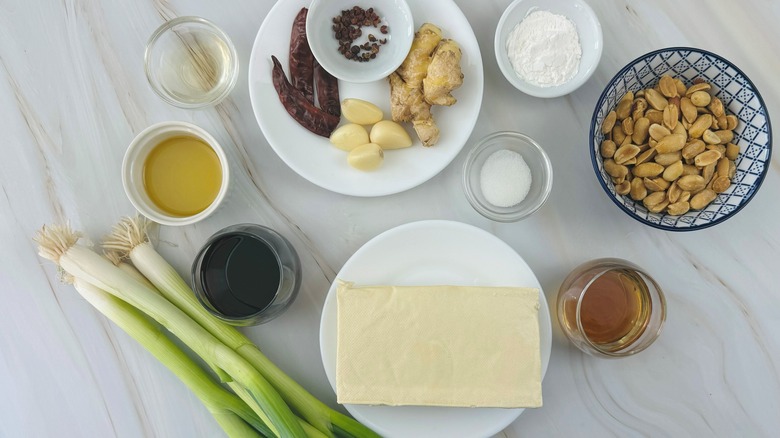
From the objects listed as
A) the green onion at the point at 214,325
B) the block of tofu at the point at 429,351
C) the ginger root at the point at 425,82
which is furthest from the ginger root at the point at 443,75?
the green onion at the point at 214,325

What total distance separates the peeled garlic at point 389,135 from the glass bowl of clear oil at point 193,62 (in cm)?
33

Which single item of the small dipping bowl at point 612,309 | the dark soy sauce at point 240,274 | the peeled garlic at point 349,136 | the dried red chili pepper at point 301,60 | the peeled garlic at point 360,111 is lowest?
the small dipping bowl at point 612,309

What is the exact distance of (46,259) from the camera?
4.02 ft

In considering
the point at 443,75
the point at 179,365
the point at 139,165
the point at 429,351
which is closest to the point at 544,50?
the point at 443,75

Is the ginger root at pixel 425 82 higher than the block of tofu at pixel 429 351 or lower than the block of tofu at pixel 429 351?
higher

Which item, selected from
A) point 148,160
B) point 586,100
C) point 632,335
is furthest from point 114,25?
point 632,335

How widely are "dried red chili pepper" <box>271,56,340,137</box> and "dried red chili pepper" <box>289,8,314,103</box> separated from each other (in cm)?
2

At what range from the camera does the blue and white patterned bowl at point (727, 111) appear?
3.36ft

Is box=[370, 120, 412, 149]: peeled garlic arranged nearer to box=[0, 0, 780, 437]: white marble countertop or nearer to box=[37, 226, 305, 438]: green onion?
box=[0, 0, 780, 437]: white marble countertop

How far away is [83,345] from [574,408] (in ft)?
3.56

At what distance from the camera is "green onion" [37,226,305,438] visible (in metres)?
1.09

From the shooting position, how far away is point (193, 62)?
3.94ft

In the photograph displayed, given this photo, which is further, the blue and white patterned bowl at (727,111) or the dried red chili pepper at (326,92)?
the dried red chili pepper at (326,92)

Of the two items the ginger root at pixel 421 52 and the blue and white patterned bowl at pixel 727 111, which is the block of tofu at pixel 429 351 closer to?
the blue and white patterned bowl at pixel 727 111
